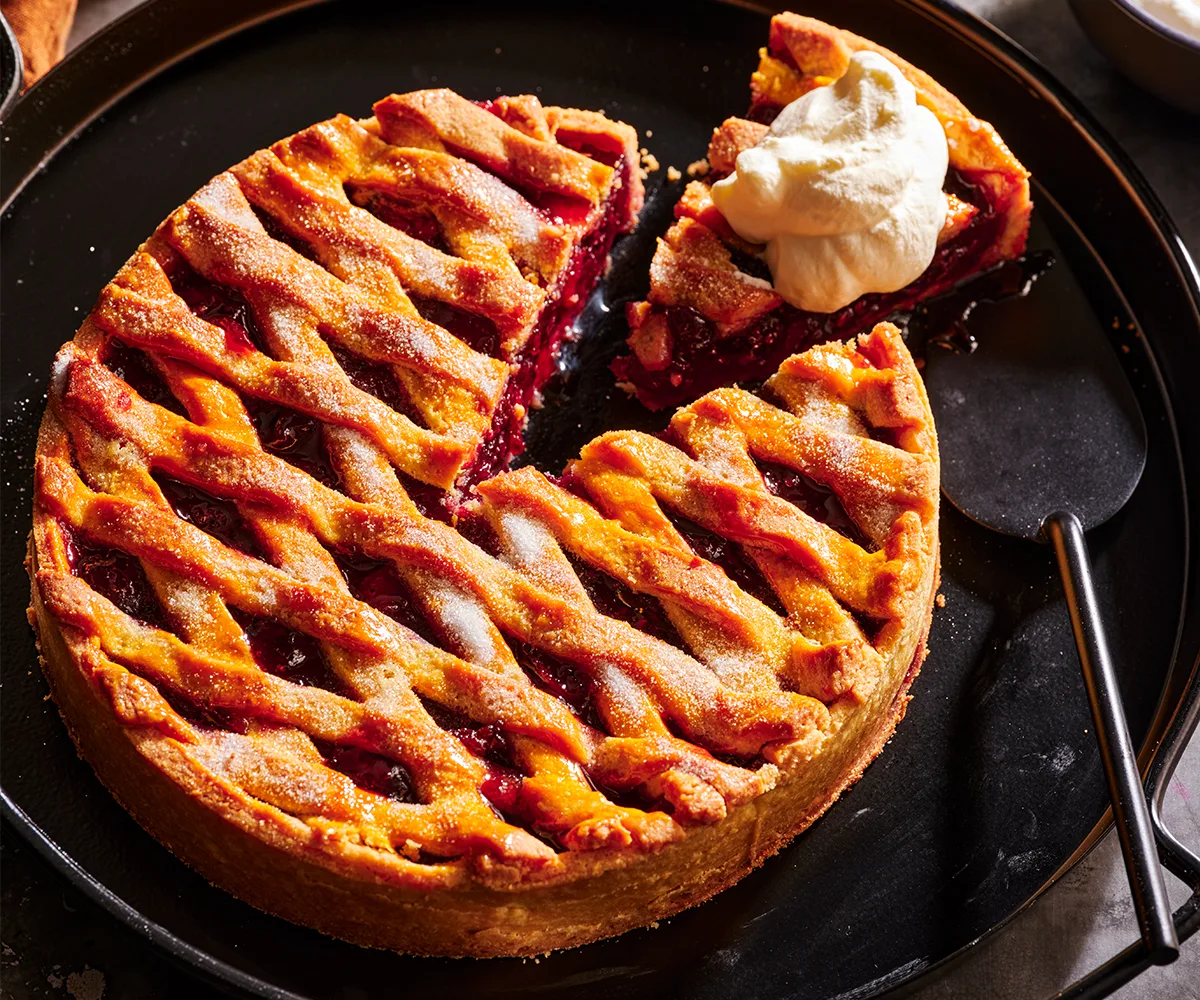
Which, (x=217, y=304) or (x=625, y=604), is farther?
(x=217, y=304)

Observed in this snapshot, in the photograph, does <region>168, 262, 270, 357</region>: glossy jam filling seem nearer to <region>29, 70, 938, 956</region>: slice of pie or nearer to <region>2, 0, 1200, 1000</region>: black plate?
<region>29, 70, 938, 956</region>: slice of pie

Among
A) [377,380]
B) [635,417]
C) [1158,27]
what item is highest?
[1158,27]

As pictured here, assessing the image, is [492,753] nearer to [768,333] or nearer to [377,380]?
[377,380]

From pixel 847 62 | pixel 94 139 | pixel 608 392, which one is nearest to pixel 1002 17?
pixel 847 62

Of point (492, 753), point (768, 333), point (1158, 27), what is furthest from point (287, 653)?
point (1158, 27)

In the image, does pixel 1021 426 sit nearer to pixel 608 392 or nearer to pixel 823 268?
pixel 823 268

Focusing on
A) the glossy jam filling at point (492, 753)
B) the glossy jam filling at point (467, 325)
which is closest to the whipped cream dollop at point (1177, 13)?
the glossy jam filling at point (467, 325)
